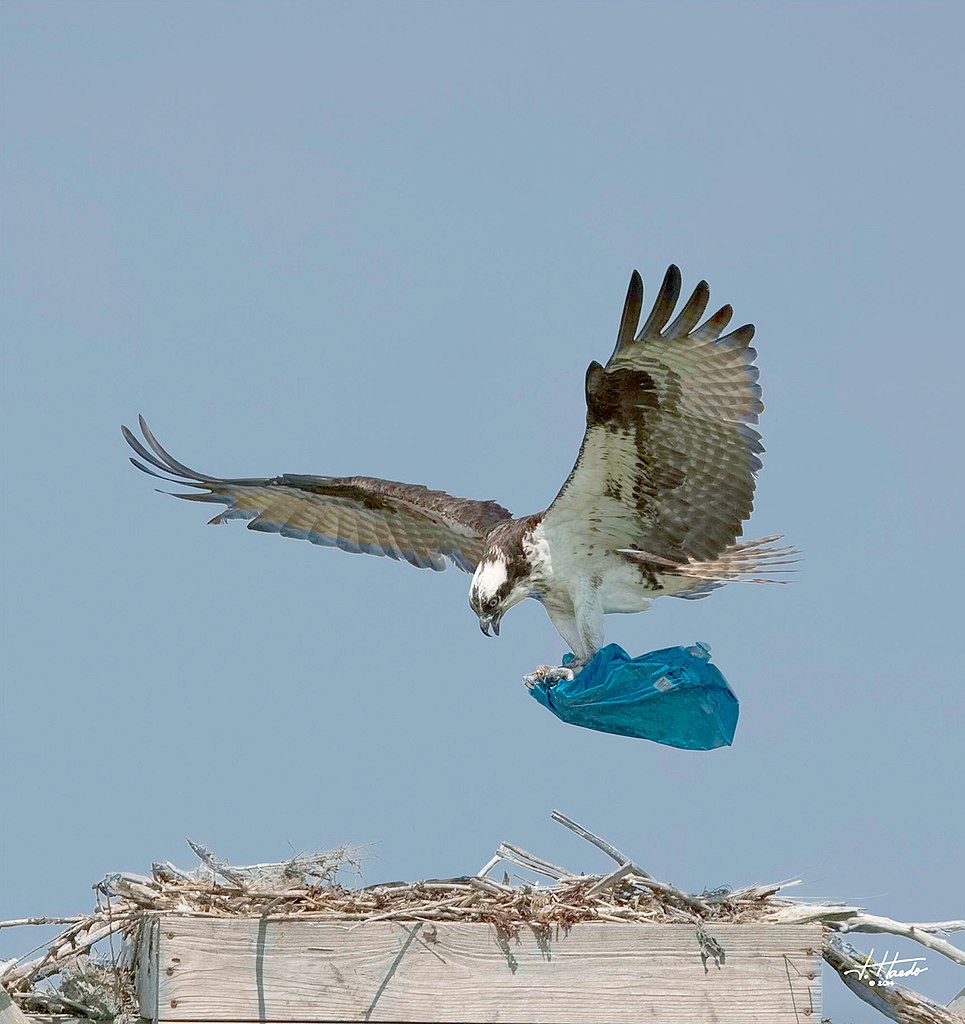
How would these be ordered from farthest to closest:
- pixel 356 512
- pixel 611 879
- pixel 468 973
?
1. pixel 356 512
2. pixel 611 879
3. pixel 468 973

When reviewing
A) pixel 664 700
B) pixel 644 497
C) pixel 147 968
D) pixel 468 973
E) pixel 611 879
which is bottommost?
pixel 468 973

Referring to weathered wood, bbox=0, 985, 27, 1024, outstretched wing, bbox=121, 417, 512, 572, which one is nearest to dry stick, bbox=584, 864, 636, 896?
weathered wood, bbox=0, 985, 27, 1024

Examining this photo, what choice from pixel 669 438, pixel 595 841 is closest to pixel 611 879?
pixel 595 841

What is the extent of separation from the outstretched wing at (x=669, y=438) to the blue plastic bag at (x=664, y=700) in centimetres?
72

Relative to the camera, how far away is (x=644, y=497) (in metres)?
6.22

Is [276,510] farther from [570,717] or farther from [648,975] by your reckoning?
[648,975]

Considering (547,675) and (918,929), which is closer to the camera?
(918,929)

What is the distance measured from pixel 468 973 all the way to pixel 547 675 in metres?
2.17

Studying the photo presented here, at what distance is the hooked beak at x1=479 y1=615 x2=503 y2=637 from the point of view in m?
6.27

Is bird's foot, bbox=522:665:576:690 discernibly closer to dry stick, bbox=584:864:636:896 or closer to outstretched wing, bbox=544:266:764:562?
outstretched wing, bbox=544:266:764:562

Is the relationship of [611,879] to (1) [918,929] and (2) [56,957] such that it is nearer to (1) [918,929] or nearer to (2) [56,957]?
(1) [918,929]

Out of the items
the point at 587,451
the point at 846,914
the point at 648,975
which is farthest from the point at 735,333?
the point at 648,975

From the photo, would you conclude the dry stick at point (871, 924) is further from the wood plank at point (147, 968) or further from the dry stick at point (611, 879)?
the wood plank at point (147, 968)

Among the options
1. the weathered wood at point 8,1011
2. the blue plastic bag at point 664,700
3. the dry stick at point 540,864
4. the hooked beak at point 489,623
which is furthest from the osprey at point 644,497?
the weathered wood at point 8,1011
